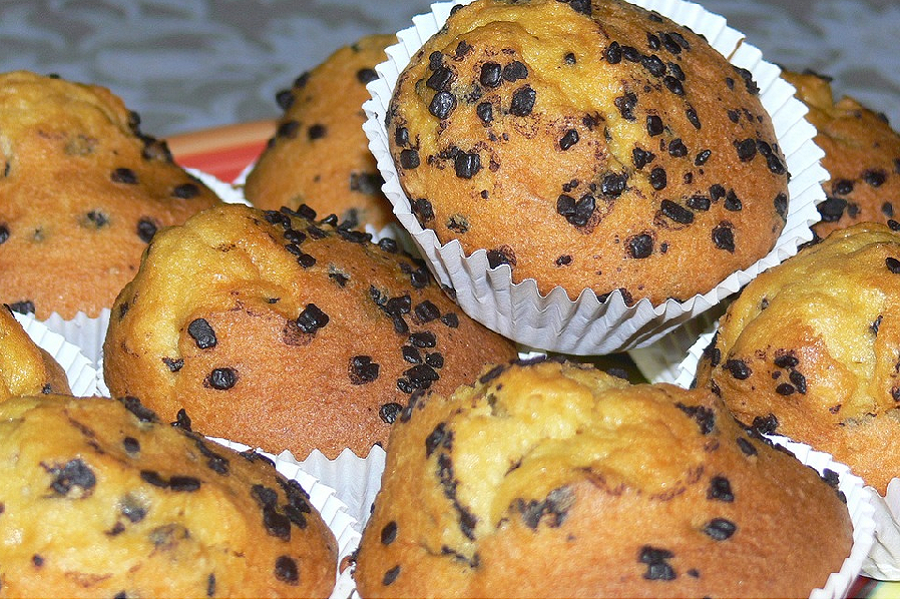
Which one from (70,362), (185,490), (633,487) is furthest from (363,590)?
(70,362)

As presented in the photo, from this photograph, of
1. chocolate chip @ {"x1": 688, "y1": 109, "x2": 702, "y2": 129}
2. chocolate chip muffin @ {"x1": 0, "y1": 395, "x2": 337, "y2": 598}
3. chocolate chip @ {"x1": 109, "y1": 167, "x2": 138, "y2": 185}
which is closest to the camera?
chocolate chip muffin @ {"x1": 0, "y1": 395, "x2": 337, "y2": 598}

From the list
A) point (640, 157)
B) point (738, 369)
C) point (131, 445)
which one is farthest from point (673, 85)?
point (131, 445)

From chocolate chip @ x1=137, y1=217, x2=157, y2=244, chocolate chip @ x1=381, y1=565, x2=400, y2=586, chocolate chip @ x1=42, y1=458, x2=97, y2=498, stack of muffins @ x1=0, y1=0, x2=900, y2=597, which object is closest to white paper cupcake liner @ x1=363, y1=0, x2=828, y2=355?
stack of muffins @ x1=0, y1=0, x2=900, y2=597

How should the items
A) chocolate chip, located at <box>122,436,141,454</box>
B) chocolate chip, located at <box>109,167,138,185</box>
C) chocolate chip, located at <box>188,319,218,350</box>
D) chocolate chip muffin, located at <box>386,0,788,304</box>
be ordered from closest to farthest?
1. chocolate chip, located at <box>122,436,141,454</box>
2. chocolate chip, located at <box>188,319,218,350</box>
3. chocolate chip muffin, located at <box>386,0,788,304</box>
4. chocolate chip, located at <box>109,167,138,185</box>

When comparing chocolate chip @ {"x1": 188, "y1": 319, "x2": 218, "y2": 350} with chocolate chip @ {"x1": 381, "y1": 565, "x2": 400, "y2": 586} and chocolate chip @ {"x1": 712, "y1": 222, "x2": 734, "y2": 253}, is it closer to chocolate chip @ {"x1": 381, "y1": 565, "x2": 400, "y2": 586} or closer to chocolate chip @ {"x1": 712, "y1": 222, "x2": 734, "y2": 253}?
chocolate chip @ {"x1": 381, "y1": 565, "x2": 400, "y2": 586}

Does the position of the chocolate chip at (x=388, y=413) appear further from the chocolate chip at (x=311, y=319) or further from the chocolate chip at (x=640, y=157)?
the chocolate chip at (x=640, y=157)

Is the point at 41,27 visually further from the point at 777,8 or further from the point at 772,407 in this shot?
the point at 772,407
